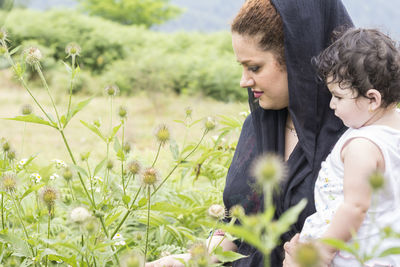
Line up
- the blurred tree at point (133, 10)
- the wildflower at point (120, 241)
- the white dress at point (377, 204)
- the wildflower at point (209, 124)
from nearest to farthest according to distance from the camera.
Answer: the wildflower at point (120, 241) < the white dress at point (377, 204) < the wildflower at point (209, 124) < the blurred tree at point (133, 10)

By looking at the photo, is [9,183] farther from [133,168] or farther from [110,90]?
[110,90]

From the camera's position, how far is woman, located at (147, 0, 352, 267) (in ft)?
4.17

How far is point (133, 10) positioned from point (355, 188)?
11.8 m

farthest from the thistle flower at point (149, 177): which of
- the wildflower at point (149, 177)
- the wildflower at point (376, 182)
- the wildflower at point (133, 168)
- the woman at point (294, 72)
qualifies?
the wildflower at point (376, 182)

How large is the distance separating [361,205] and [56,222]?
145 centimetres

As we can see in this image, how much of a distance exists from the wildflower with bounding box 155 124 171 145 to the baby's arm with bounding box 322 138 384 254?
0.42 metres

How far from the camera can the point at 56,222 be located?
204 cm

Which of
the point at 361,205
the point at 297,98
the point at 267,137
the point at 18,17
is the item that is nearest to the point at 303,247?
the point at 361,205

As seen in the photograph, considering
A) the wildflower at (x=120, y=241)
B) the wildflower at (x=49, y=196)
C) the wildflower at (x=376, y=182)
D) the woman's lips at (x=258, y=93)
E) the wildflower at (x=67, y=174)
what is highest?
the wildflower at (x=376, y=182)

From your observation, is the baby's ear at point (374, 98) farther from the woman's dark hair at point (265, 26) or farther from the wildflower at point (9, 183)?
the wildflower at point (9, 183)

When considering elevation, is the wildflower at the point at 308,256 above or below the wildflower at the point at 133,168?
above

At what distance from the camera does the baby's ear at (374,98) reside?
1.01m

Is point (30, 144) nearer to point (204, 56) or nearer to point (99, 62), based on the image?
point (99, 62)

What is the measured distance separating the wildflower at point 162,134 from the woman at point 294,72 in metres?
0.25
